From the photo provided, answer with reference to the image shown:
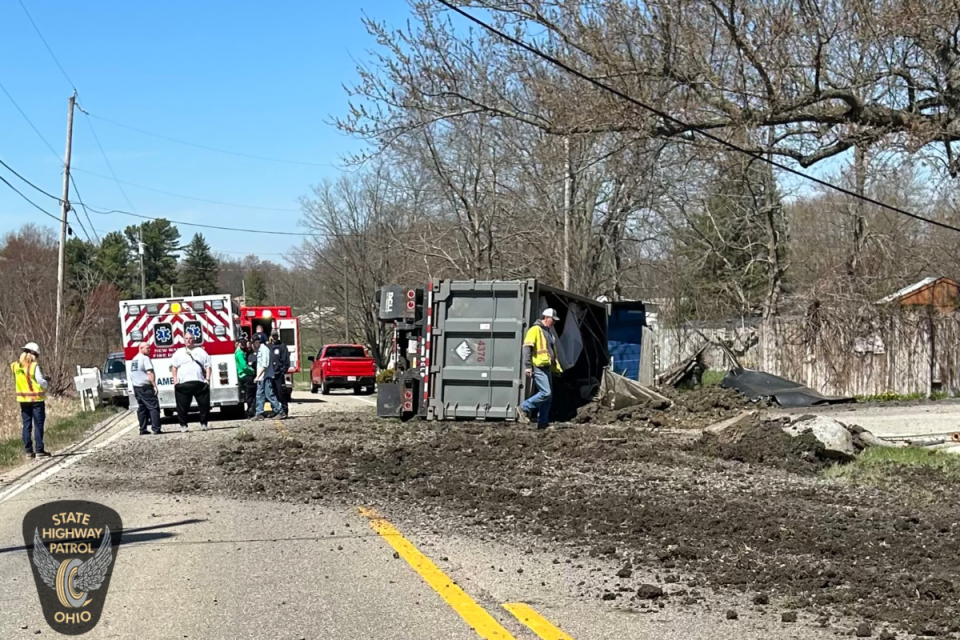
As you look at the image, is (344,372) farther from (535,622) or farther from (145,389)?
(535,622)

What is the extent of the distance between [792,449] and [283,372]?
10.9 metres

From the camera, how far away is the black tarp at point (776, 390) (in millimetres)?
20922

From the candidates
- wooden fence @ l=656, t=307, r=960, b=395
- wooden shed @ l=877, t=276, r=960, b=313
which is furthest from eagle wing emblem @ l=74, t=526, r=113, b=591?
wooden shed @ l=877, t=276, r=960, b=313

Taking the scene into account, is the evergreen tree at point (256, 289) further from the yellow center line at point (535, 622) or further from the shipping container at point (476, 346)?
the yellow center line at point (535, 622)

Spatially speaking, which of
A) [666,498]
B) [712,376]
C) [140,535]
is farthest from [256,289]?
[140,535]

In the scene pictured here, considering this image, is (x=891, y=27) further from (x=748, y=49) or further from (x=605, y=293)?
(x=605, y=293)

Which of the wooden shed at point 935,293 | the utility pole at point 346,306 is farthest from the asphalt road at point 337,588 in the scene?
the utility pole at point 346,306

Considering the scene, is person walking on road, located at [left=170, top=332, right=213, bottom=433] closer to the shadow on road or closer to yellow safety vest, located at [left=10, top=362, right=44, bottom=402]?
yellow safety vest, located at [left=10, top=362, right=44, bottom=402]

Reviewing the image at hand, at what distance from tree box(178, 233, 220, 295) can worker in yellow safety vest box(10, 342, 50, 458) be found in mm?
86643

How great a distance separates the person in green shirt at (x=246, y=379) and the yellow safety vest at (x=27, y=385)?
19.7 ft

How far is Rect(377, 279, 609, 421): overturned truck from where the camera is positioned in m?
16.7

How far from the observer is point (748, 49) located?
14.2 meters

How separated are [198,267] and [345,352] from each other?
6737cm

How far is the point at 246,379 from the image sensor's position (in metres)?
21.1
